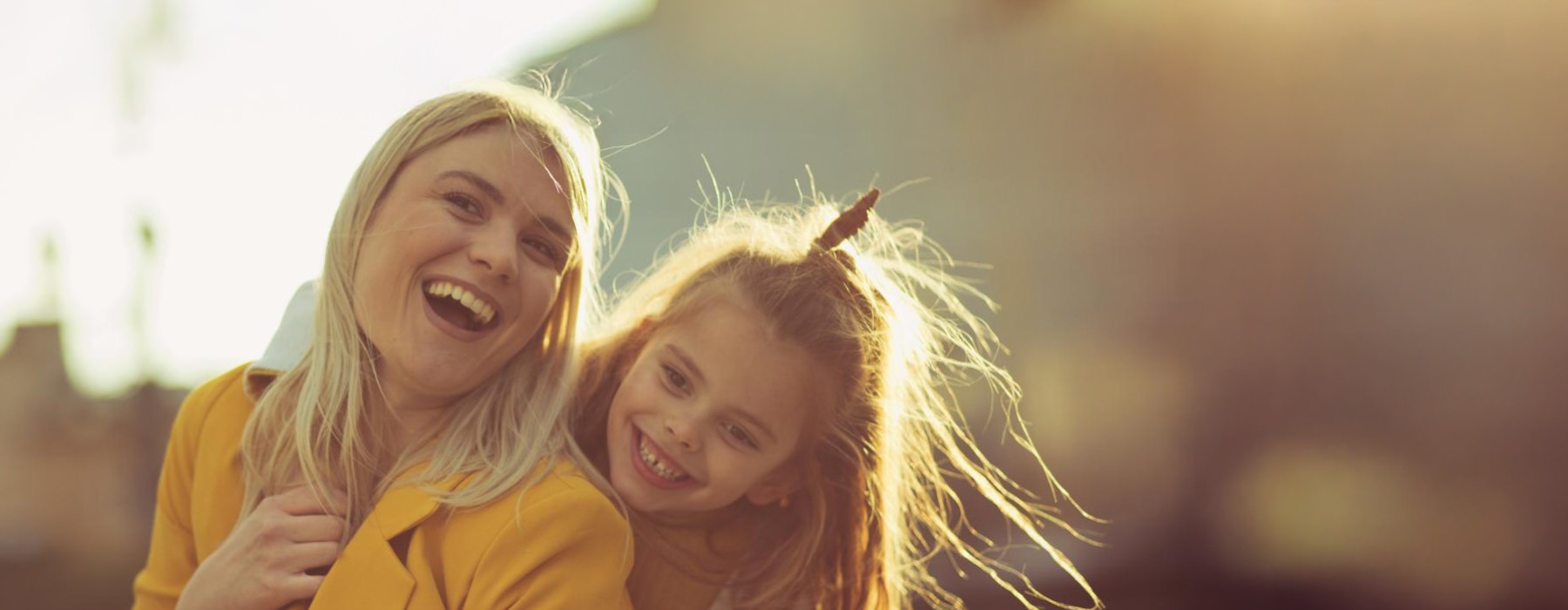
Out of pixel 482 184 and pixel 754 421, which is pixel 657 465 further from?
pixel 482 184

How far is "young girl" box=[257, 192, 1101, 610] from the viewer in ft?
4.35

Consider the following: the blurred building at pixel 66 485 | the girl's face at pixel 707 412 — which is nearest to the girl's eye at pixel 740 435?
the girl's face at pixel 707 412

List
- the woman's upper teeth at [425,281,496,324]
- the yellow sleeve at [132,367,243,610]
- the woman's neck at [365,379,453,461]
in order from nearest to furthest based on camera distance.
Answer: the woman's upper teeth at [425,281,496,324]
the woman's neck at [365,379,453,461]
the yellow sleeve at [132,367,243,610]

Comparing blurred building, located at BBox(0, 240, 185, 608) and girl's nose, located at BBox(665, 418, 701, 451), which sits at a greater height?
girl's nose, located at BBox(665, 418, 701, 451)

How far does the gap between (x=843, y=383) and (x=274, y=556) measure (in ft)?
2.20

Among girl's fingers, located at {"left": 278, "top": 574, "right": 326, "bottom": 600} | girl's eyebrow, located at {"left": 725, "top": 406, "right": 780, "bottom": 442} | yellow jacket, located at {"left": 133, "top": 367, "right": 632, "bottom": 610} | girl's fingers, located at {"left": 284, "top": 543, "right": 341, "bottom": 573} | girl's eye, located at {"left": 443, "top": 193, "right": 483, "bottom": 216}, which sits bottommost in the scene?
girl's fingers, located at {"left": 278, "top": 574, "right": 326, "bottom": 600}

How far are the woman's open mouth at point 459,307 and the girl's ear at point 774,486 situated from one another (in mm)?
416

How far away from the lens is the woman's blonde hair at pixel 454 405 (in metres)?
1.23

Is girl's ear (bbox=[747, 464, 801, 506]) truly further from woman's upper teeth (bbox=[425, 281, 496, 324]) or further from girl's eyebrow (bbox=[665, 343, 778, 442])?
woman's upper teeth (bbox=[425, 281, 496, 324])

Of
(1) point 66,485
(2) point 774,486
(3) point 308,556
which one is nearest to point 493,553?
(3) point 308,556

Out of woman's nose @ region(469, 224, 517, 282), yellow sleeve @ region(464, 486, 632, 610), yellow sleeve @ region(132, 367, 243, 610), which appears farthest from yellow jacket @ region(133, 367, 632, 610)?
yellow sleeve @ region(132, 367, 243, 610)

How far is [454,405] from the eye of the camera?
1298 mm

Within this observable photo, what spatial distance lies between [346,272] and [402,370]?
0.14 m

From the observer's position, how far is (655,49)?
320 cm
